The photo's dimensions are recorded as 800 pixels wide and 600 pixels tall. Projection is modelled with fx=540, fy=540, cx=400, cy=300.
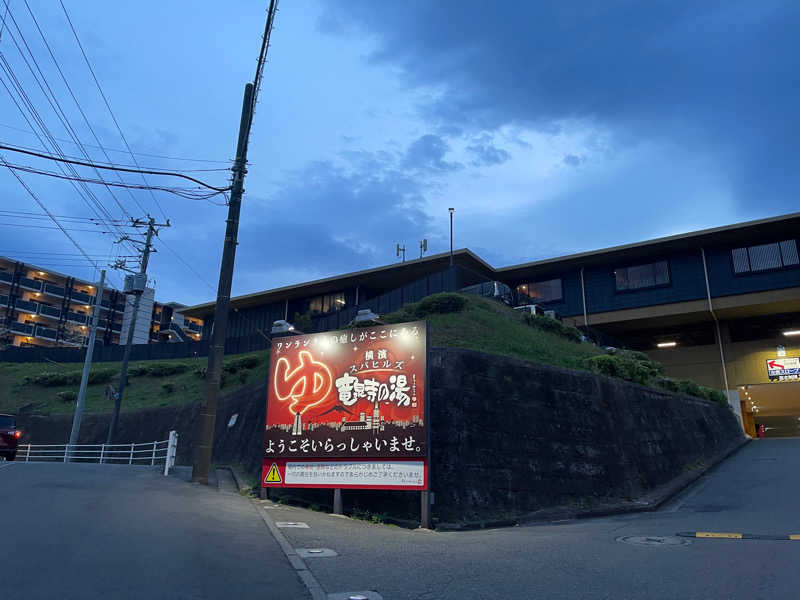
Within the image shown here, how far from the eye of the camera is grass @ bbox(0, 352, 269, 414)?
31.3 m

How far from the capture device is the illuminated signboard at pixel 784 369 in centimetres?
3194

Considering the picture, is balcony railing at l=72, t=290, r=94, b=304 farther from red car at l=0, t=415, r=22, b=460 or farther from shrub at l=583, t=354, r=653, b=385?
shrub at l=583, t=354, r=653, b=385

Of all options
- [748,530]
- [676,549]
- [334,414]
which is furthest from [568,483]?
[334,414]

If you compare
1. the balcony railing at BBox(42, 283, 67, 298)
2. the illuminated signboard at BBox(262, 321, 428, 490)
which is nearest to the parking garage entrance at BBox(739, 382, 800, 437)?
the illuminated signboard at BBox(262, 321, 428, 490)

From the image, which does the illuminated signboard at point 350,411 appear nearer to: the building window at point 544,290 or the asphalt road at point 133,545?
the asphalt road at point 133,545

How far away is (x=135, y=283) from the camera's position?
27.7 meters

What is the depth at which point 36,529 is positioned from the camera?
785 centimetres

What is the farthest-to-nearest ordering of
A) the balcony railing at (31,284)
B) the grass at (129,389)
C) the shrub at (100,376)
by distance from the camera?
1. the balcony railing at (31,284)
2. the shrub at (100,376)
3. the grass at (129,389)

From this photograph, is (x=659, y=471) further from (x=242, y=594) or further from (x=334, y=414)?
(x=242, y=594)

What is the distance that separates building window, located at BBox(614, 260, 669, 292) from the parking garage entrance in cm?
873

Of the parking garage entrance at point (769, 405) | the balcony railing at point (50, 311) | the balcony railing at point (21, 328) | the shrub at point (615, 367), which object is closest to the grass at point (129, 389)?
the shrub at point (615, 367)

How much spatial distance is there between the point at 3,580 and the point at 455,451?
8.59 m

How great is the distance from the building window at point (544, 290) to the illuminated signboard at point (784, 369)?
12.8 m

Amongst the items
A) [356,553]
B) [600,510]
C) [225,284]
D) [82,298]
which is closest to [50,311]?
[82,298]
